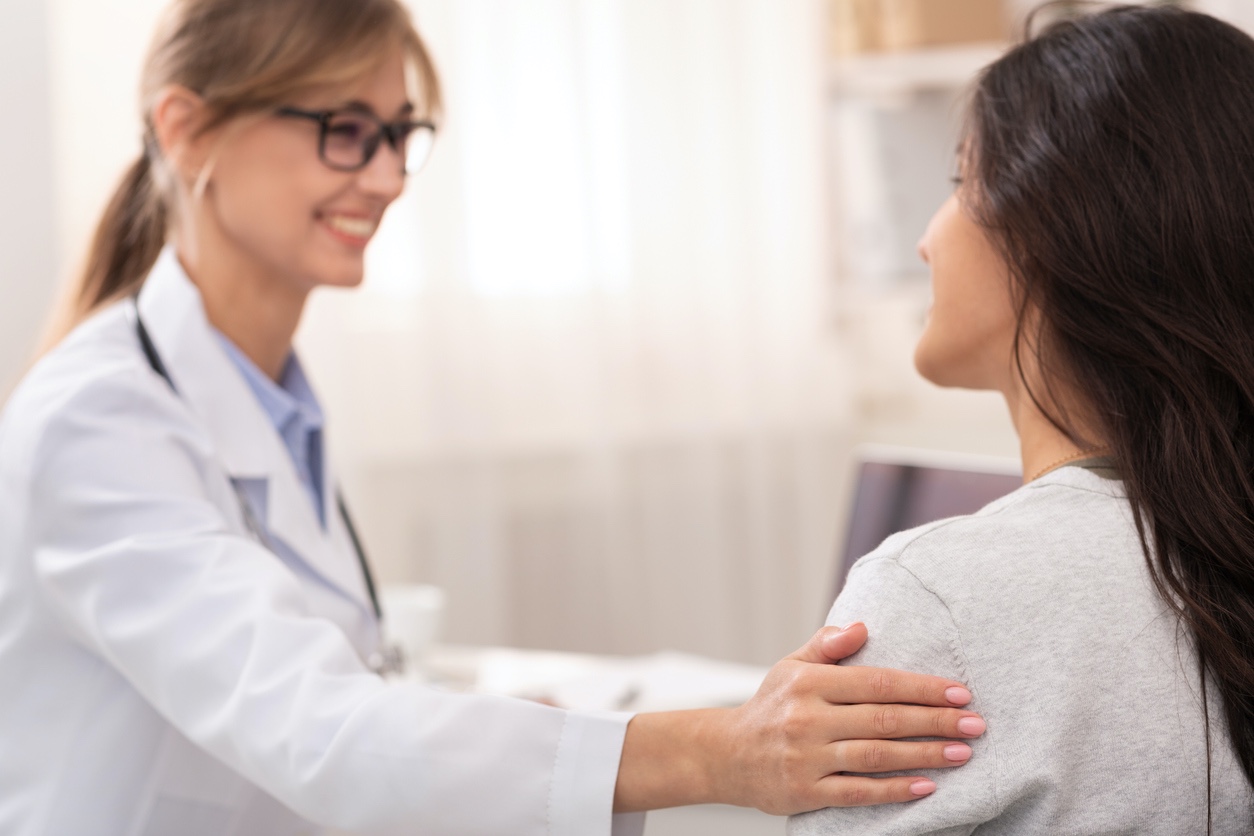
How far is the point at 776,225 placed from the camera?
3.00 metres

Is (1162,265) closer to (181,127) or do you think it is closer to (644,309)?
(181,127)

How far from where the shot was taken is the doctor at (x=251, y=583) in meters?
0.90

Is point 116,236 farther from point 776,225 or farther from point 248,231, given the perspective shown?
point 776,225

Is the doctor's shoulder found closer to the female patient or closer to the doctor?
the doctor

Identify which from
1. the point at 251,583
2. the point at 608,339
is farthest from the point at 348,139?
the point at 608,339

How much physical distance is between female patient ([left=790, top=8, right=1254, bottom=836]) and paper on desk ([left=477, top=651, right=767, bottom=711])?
0.72m

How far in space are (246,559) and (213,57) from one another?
56 centimetres

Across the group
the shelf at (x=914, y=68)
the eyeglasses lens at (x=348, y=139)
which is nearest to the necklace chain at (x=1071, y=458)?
the eyeglasses lens at (x=348, y=139)

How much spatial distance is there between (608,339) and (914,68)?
3.00ft

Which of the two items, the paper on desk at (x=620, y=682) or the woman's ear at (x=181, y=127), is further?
the paper on desk at (x=620, y=682)

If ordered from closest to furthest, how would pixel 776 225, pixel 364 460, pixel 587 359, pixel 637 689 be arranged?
pixel 637 689 → pixel 364 460 → pixel 587 359 → pixel 776 225

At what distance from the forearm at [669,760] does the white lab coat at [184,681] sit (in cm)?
2

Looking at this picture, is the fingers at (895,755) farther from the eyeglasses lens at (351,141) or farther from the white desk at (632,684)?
the eyeglasses lens at (351,141)

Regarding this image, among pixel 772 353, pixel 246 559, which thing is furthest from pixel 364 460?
pixel 246 559
